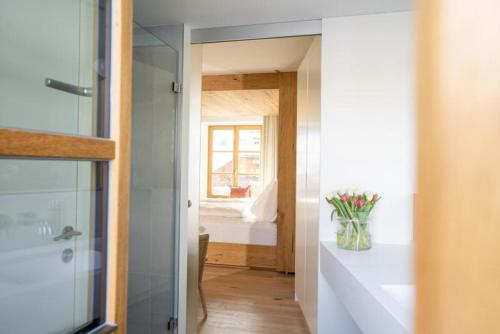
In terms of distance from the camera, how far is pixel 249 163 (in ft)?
25.7

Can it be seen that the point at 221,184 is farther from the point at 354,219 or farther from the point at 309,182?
the point at 354,219

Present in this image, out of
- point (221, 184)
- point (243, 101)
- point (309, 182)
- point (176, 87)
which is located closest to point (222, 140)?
point (221, 184)

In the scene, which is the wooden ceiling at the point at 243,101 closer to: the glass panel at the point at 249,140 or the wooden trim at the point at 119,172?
the glass panel at the point at 249,140

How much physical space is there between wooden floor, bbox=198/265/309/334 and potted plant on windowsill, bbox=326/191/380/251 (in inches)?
44.1

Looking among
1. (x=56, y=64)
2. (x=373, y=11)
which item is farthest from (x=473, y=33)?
(x=373, y=11)

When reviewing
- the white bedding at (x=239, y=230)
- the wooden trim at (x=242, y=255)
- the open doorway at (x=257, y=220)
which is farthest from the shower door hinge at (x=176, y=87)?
the wooden trim at (x=242, y=255)

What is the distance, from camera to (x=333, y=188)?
221 cm

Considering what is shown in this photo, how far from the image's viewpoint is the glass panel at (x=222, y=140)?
793 cm

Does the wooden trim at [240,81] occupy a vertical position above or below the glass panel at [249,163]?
above

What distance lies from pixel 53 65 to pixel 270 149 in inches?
257

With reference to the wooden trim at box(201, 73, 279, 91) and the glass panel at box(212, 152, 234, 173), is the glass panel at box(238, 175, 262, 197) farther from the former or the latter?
the wooden trim at box(201, 73, 279, 91)

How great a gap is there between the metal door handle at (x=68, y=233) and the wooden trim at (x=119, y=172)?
10 cm

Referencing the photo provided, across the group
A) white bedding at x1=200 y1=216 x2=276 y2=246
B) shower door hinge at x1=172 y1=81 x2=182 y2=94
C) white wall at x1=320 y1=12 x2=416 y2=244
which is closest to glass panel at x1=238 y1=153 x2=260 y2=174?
white bedding at x1=200 y1=216 x2=276 y2=246

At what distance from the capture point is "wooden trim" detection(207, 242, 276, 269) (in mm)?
4336
